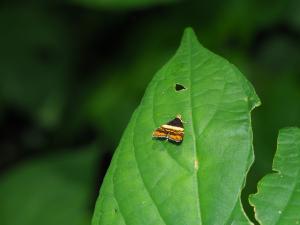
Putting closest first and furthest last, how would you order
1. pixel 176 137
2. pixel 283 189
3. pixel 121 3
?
1. pixel 283 189
2. pixel 176 137
3. pixel 121 3

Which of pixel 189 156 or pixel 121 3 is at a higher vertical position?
pixel 121 3

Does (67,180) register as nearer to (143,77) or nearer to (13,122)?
(143,77)

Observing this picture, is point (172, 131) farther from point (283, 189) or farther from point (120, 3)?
point (120, 3)

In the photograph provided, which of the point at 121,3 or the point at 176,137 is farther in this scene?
the point at 121,3

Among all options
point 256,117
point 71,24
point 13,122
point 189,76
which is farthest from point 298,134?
point 13,122

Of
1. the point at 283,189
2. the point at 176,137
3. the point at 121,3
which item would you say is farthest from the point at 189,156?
the point at 121,3

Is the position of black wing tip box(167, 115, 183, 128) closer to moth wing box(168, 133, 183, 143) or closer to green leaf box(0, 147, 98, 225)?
moth wing box(168, 133, 183, 143)

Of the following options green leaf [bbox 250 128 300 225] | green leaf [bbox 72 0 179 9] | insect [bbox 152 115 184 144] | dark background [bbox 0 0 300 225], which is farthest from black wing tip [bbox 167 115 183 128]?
green leaf [bbox 72 0 179 9]

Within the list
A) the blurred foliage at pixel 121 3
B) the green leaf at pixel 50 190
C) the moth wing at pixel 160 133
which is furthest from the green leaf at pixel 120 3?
the moth wing at pixel 160 133
